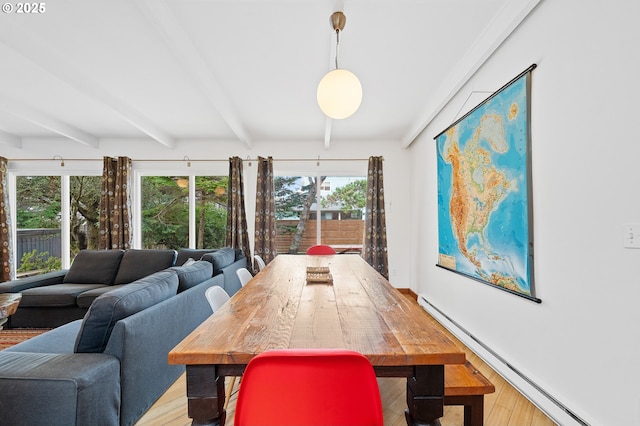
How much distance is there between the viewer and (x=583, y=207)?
4.82 ft

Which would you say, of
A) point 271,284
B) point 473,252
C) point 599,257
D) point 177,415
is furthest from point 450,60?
point 177,415

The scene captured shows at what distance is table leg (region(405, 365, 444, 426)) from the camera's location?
0.91 metres

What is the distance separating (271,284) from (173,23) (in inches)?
73.1

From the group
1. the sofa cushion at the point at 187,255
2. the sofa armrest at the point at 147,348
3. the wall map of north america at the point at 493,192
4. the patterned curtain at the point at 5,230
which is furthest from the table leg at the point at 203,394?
the patterned curtain at the point at 5,230

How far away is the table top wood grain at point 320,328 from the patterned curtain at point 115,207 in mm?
3647

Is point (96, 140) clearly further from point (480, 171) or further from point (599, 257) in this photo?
point (599, 257)

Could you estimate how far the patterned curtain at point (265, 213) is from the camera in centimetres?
448

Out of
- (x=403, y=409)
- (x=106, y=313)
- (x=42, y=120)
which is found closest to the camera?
(x=106, y=313)

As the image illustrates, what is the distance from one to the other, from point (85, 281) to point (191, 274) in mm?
2057

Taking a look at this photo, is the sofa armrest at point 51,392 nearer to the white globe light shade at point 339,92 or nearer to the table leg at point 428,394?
the table leg at point 428,394

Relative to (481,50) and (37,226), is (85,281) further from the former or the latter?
(481,50)

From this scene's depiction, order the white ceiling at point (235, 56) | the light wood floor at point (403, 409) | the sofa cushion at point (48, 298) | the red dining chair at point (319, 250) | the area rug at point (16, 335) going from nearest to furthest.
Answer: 1. the light wood floor at point (403, 409)
2. the white ceiling at point (235, 56)
3. the area rug at point (16, 335)
4. the sofa cushion at point (48, 298)
5. the red dining chair at point (319, 250)

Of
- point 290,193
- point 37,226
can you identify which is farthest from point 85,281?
point 290,193

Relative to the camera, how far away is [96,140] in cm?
464
